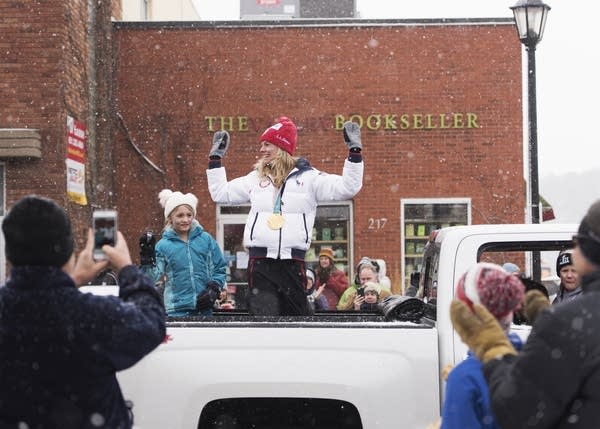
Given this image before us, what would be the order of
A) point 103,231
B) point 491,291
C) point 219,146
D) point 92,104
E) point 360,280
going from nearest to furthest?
point 491,291 < point 103,231 < point 219,146 < point 360,280 < point 92,104

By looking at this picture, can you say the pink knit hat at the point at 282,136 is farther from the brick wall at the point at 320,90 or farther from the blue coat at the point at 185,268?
the brick wall at the point at 320,90

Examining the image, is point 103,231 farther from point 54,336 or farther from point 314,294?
point 314,294

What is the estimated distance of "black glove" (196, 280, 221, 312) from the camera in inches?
243

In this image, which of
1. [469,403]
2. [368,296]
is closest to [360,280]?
[368,296]

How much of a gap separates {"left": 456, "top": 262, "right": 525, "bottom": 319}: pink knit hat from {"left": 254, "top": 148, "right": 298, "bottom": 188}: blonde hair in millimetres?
2929

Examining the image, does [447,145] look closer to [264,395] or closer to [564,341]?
[264,395]

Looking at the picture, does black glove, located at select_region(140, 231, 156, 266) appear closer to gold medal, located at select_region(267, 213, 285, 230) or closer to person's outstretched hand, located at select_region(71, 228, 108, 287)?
gold medal, located at select_region(267, 213, 285, 230)

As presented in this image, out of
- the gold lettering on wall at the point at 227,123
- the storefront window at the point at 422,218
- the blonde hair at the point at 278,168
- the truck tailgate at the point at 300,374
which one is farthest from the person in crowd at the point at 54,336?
the storefront window at the point at 422,218

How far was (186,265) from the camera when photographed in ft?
20.5

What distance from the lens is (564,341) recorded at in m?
2.66

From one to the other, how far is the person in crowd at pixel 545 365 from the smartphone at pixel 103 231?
110cm

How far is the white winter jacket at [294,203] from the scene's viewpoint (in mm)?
5594

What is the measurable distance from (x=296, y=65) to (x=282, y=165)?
10.7m

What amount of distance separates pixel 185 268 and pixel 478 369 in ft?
11.7
